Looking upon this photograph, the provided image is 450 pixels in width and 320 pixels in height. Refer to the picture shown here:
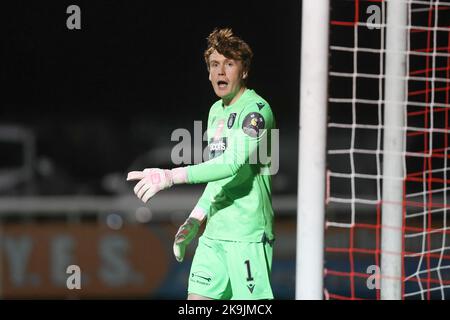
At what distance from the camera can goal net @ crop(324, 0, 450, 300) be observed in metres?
4.05

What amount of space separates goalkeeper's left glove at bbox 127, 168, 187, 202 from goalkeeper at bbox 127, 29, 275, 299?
0.21m

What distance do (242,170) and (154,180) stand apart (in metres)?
0.47

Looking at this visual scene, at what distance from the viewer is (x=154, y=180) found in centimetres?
364

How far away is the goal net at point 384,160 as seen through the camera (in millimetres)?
4055

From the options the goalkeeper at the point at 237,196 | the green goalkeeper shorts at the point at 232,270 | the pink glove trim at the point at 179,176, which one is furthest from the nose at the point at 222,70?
the green goalkeeper shorts at the point at 232,270

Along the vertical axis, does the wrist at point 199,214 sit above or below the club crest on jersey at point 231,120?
below

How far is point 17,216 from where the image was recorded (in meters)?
7.07

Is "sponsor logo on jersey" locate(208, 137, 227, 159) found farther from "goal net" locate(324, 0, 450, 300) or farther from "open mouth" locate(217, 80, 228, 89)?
"goal net" locate(324, 0, 450, 300)

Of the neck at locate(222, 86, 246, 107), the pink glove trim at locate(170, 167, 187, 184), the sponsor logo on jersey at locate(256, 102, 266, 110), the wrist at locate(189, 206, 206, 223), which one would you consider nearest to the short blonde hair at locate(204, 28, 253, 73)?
the neck at locate(222, 86, 246, 107)

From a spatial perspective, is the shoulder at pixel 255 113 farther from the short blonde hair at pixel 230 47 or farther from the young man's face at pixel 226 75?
the short blonde hair at pixel 230 47

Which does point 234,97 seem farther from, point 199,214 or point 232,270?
point 232,270
